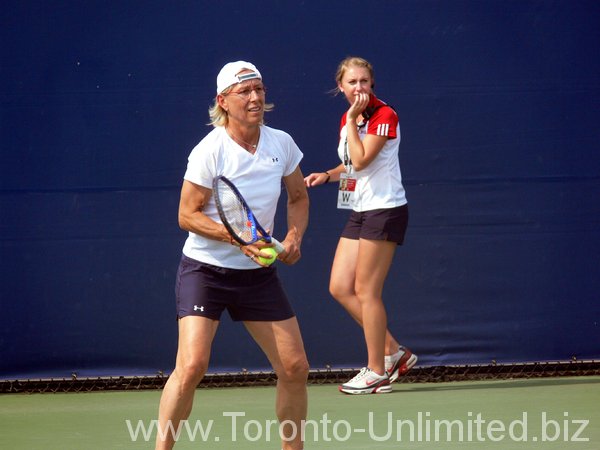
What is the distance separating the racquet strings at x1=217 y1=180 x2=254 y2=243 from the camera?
412cm

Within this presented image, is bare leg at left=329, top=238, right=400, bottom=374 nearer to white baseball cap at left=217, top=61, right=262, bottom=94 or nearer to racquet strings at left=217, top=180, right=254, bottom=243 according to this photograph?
white baseball cap at left=217, top=61, right=262, bottom=94

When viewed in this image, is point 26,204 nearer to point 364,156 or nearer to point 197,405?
point 197,405

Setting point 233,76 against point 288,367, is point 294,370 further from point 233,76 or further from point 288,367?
point 233,76

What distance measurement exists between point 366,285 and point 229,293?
209 centimetres

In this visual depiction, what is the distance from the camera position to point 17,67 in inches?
257

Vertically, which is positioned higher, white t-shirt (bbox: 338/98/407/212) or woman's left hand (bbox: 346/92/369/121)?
woman's left hand (bbox: 346/92/369/121)

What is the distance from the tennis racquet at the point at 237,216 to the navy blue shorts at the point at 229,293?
0.86 ft

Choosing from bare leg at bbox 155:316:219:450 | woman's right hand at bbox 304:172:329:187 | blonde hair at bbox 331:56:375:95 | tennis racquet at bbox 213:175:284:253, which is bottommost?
bare leg at bbox 155:316:219:450

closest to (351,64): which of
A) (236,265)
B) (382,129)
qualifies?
(382,129)

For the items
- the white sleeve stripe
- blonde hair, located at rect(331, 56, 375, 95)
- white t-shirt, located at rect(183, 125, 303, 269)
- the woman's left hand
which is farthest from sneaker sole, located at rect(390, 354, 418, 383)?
white t-shirt, located at rect(183, 125, 303, 269)

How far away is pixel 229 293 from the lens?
4.34 m

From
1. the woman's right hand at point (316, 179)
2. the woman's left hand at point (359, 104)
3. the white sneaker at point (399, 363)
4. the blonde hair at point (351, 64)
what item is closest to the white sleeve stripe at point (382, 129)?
the woman's left hand at point (359, 104)

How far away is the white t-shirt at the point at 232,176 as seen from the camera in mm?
4301

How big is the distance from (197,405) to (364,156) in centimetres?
158
